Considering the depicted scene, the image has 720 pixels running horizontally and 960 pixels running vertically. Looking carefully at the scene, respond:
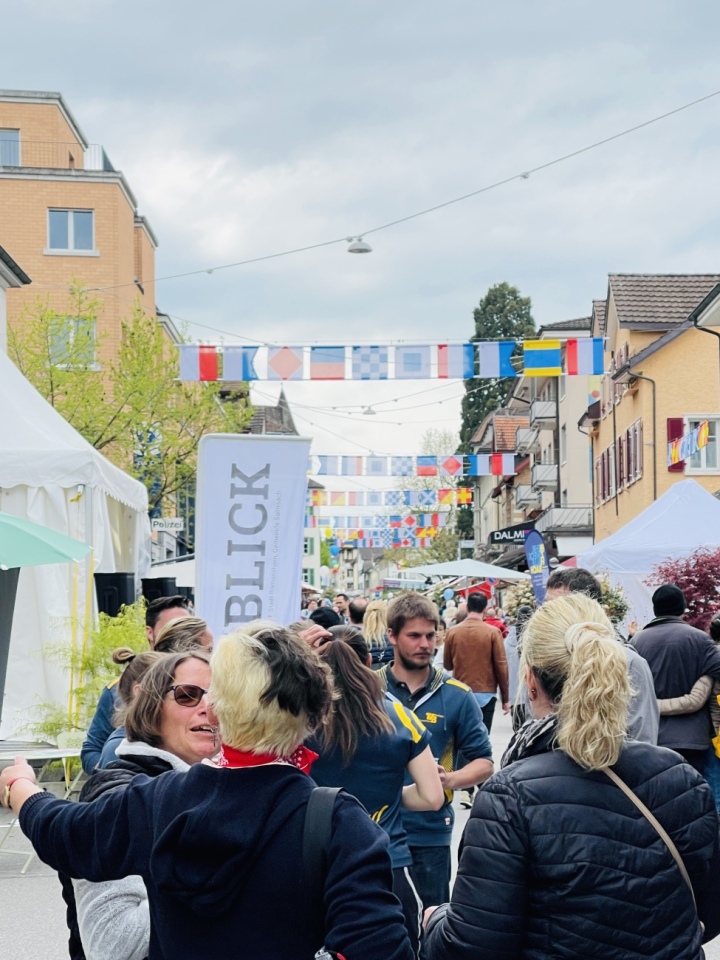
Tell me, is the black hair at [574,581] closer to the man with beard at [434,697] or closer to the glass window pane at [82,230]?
the man with beard at [434,697]

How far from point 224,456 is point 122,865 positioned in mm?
4959

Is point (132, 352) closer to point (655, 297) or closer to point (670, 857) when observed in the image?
point (655, 297)

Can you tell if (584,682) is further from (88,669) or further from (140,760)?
(88,669)

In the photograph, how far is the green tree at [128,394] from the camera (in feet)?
97.5

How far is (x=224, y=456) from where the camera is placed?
25.1ft

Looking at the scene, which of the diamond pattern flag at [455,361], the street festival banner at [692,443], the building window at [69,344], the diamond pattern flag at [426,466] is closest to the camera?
the street festival banner at [692,443]

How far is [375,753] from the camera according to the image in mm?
4363

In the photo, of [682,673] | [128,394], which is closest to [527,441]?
[128,394]

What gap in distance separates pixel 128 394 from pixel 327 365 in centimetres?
978

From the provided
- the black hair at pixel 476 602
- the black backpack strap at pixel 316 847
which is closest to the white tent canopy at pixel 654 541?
the black hair at pixel 476 602

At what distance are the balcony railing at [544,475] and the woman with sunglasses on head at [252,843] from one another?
177 ft

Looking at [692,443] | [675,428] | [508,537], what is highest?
[675,428]

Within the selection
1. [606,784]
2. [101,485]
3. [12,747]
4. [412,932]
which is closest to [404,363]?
[101,485]

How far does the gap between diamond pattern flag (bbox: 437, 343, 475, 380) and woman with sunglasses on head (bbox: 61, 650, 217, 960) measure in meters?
17.6
